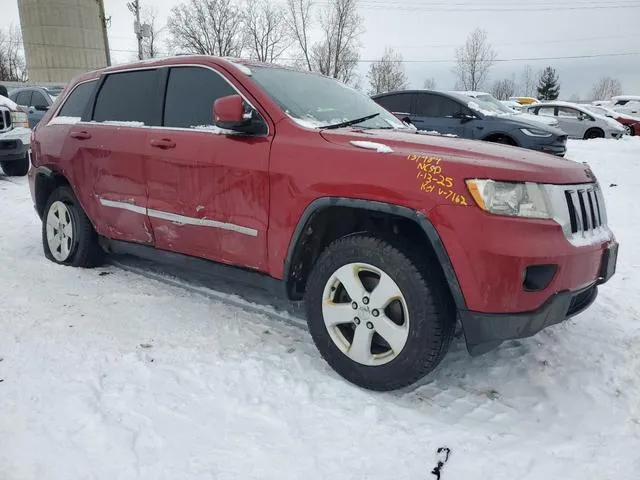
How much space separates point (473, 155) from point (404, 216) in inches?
17.4

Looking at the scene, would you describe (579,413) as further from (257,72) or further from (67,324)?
(67,324)

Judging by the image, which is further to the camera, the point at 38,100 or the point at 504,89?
the point at 504,89

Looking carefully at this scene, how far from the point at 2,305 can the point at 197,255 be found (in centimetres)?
144

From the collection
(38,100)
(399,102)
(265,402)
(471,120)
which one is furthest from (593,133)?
(265,402)

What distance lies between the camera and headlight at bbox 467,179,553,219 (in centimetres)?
229

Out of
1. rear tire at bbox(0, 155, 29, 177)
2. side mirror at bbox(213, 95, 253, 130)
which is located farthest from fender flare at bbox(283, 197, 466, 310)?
rear tire at bbox(0, 155, 29, 177)

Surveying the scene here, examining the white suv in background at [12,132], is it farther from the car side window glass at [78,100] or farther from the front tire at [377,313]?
the front tire at [377,313]

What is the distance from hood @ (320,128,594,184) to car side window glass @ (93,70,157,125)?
1589mm

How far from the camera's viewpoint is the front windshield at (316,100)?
3133 millimetres

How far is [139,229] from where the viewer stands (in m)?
3.75

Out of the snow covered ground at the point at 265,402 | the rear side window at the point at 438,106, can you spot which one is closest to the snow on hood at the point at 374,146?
the snow covered ground at the point at 265,402

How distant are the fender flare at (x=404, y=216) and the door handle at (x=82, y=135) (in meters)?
2.23

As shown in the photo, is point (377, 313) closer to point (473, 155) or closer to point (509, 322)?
point (509, 322)

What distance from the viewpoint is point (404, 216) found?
2.46m
